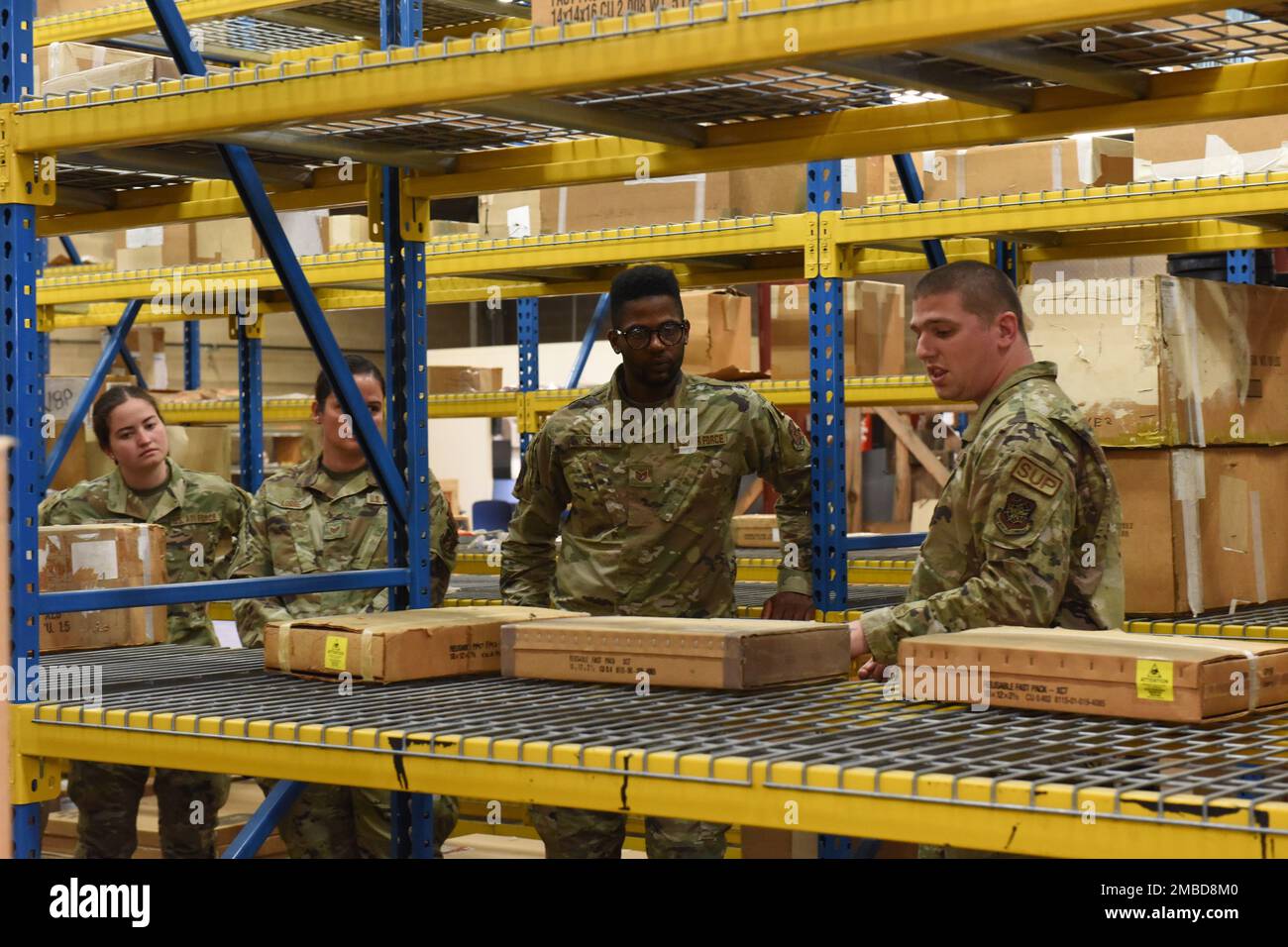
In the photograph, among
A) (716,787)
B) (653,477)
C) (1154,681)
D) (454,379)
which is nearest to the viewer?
(716,787)

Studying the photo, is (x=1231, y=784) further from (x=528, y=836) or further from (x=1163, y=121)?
(x=528, y=836)

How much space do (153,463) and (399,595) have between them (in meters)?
1.99

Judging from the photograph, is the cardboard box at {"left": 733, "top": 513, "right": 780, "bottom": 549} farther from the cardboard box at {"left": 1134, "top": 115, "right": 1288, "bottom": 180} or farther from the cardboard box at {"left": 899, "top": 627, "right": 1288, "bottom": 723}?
the cardboard box at {"left": 899, "top": 627, "right": 1288, "bottom": 723}

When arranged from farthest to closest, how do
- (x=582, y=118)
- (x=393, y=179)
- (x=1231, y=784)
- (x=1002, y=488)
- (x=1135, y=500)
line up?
(x=1135, y=500) < (x=393, y=179) < (x=582, y=118) < (x=1002, y=488) < (x=1231, y=784)

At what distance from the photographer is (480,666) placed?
11.5 feet

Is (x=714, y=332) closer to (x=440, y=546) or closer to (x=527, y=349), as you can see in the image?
(x=527, y=349)

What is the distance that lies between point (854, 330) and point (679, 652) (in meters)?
3.89

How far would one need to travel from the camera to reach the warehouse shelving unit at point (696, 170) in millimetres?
2348

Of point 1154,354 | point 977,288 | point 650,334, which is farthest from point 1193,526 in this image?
point 650,334

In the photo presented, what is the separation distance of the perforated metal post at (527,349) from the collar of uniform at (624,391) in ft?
8.68

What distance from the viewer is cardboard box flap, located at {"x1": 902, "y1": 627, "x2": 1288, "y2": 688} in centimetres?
269

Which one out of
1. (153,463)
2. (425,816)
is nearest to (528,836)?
(153,463)

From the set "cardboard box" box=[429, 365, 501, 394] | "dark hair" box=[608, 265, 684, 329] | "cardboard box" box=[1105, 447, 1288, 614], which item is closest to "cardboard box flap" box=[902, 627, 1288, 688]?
"cardboard box" box=[1105, 447, 1288, 614]

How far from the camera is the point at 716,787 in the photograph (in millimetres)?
2432
